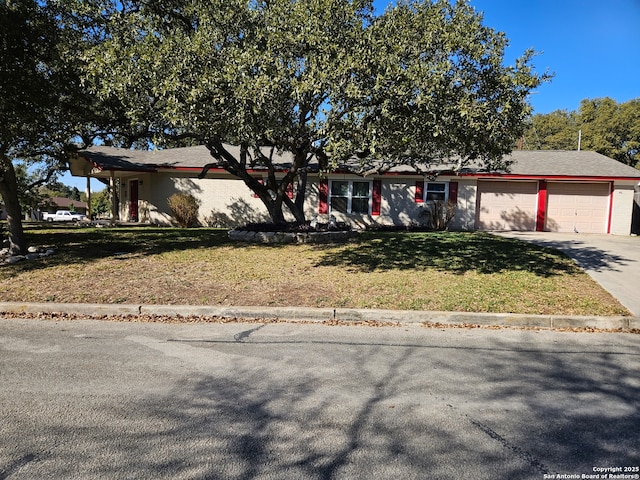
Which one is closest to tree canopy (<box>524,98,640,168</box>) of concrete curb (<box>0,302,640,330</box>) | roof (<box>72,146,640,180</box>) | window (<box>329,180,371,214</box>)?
roof (<box>72,146,640,180</box>)

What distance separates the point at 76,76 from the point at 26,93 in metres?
1.20

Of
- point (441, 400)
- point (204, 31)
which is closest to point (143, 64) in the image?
point (204, 31)

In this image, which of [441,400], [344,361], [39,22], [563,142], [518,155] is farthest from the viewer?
[563,142]

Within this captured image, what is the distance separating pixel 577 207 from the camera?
19000mm

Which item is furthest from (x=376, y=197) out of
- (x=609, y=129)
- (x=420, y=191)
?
(x=609, y=129)

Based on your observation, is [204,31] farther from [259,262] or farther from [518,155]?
[518,155]

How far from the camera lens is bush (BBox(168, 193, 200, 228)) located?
19.1 meters

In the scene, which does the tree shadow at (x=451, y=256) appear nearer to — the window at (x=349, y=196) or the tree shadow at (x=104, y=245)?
the tree shadow at (x=104, y=245)

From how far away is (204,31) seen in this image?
305 inches

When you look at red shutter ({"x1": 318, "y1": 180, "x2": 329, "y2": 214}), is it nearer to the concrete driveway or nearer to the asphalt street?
the concrete driveway

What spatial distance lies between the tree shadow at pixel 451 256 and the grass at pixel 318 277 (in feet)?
0.08

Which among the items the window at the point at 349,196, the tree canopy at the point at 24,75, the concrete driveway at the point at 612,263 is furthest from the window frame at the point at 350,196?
the tree canopy at the point at 24,75

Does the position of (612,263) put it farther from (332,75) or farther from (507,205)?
(507,205)

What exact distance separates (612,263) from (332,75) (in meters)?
8.05
